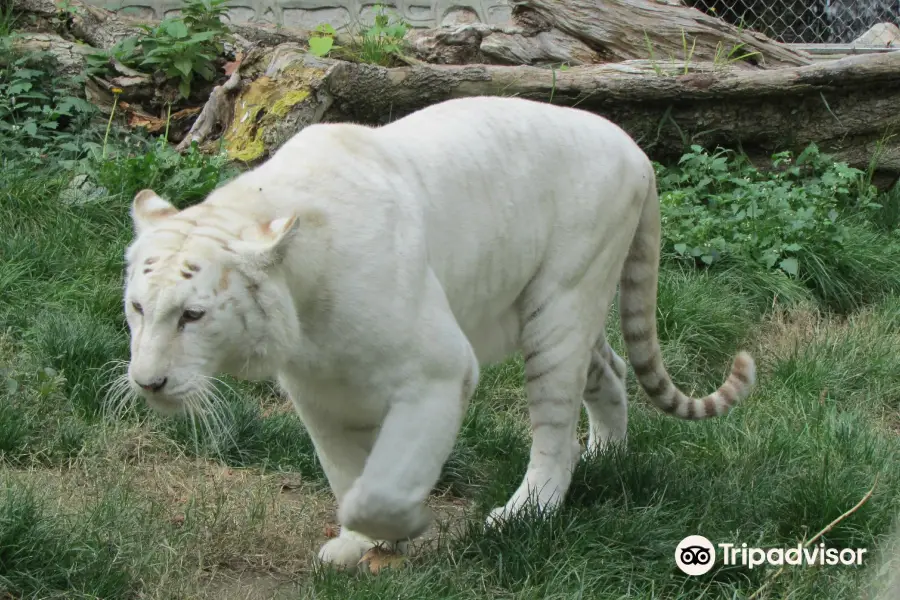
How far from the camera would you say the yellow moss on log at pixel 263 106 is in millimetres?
6125

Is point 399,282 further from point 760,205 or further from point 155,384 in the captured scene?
point 760,205

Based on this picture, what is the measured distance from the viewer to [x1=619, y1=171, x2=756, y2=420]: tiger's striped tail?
14.7 feet

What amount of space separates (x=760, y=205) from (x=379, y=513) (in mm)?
4247

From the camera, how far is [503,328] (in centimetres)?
405

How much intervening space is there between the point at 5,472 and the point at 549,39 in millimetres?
4788

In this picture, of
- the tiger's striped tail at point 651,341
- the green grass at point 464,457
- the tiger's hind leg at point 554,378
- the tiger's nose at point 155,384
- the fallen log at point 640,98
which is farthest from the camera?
the fallen log at point 640,98

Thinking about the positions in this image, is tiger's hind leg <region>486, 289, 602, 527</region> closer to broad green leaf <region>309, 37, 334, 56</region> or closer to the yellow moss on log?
the yellow moss on log

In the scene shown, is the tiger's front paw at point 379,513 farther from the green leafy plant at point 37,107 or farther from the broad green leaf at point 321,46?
the broad green leaf at point 321,46

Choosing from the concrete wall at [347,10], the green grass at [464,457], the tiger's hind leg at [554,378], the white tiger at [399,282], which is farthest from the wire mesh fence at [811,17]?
the tiger's hind leg at [554,378]

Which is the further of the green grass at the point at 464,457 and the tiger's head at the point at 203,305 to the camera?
the green grass at the point at 464,457

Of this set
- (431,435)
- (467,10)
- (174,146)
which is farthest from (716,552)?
(467,10)

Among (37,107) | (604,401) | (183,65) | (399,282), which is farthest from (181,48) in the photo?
(399,282)

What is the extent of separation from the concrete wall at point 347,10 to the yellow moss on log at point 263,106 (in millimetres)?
3400

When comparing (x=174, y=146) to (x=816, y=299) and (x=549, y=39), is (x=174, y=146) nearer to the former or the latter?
(x=549, y=39)
